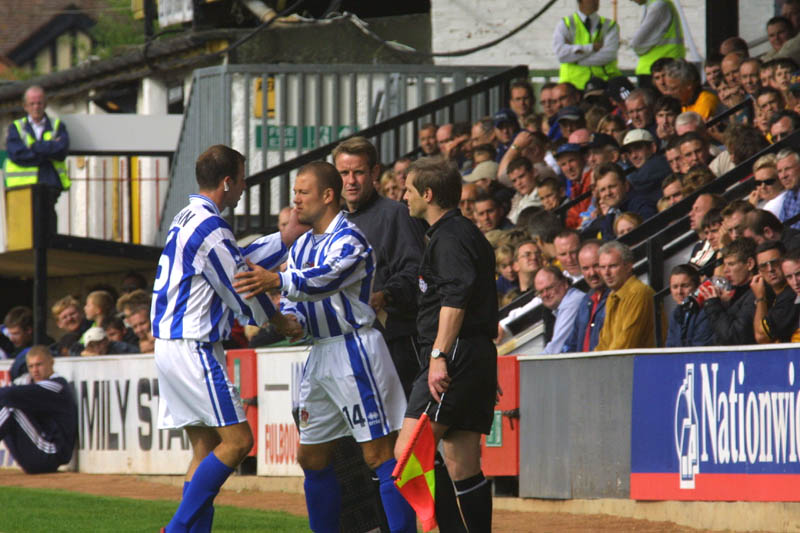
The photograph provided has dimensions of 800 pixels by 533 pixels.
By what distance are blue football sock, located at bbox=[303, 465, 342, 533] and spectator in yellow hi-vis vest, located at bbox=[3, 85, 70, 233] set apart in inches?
491

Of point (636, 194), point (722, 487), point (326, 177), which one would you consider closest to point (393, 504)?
point (326, 177)

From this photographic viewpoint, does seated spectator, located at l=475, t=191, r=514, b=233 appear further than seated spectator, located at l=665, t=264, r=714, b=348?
Yes

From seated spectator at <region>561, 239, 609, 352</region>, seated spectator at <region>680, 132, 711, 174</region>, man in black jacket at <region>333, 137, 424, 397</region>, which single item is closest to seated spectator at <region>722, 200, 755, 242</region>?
seated spectator at <region>561, 239, 609, 352</region>

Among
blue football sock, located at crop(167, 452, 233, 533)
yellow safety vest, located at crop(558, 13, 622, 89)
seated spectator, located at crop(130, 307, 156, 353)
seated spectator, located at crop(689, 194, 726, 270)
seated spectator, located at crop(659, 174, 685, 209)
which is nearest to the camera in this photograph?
blue football sock, located at crop(167, 452, 233, 533)

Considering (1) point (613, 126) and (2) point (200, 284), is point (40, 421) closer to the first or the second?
(1) point (613, 126)

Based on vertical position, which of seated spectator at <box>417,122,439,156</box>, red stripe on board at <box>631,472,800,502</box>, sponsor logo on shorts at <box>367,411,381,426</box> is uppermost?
seated spectator at <box>417,122,439,156</box>

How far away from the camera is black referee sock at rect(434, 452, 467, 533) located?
24.4 ft

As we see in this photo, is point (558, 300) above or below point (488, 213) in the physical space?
below

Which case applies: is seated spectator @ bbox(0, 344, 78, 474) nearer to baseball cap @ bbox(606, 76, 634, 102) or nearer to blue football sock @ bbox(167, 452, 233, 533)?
baseball cap @ bbox(606, 76, 634, 102)

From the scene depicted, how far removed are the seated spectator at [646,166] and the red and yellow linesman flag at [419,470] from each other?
6.77 m

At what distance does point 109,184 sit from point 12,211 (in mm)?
7321

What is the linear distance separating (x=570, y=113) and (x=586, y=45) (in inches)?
79.4

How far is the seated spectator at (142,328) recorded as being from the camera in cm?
1572

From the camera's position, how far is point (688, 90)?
1516cm
